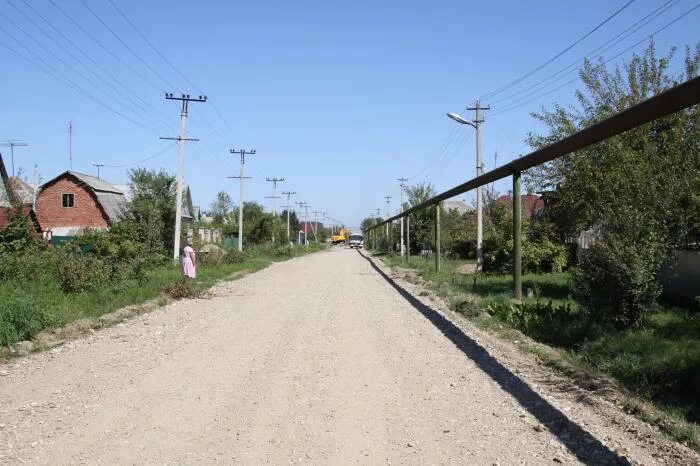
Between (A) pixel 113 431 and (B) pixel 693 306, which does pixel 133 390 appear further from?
(B) pixel 693 306

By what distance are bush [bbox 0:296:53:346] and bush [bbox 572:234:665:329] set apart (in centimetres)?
880

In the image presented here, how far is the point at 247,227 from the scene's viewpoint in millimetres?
68312

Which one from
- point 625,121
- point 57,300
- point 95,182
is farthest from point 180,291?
point 95,182

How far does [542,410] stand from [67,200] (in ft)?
178

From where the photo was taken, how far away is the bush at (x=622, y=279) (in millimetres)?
9438

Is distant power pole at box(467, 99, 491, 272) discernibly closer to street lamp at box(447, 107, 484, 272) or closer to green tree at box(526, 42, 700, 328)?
street lamp at box(447, 107, 484, 272)

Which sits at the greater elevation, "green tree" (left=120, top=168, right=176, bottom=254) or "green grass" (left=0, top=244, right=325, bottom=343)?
"green tree" (left=120, top=168, right=176, bottom=254)

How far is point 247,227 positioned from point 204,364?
6094 centimetres

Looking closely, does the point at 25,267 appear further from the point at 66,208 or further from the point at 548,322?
the point at 66,208

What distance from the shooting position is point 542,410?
600 cm

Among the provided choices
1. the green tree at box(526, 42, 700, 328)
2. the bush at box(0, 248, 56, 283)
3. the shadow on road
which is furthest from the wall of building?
the shadow on road

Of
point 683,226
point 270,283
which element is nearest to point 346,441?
point 683,226

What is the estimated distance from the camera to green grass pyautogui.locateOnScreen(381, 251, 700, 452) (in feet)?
20.1

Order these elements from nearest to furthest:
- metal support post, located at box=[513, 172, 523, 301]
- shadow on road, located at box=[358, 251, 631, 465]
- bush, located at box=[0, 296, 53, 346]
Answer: shadow on road, located at box=[358, 251, 631, 465], bush, located at box=[0, 296, 53, 346], metal support post, located at box=[513, 172, 523, 301]
